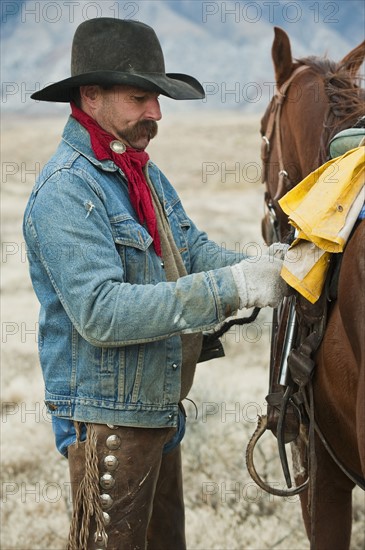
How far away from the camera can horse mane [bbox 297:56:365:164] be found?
320 cm

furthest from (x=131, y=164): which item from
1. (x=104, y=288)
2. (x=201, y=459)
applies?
(x=201, y=459)

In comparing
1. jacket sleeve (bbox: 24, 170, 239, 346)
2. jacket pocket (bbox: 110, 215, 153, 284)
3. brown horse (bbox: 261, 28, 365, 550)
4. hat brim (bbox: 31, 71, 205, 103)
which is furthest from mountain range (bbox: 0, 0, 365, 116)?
jacket sleeve (bbox: 24, 170, 239, 346)

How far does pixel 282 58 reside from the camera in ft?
12.5

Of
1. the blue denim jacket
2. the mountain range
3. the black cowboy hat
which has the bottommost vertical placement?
the blue denim jacket

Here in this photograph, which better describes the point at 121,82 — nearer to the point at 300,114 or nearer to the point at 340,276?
the point at 340,276

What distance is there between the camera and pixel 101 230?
2.44 meters

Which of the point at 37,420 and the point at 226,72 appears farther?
the point at 226,72

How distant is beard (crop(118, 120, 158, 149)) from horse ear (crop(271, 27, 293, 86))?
1.37 m

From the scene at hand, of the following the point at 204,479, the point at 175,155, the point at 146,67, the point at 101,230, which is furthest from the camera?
the point at 175,155

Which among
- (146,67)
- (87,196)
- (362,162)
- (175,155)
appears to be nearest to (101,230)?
(87,196)

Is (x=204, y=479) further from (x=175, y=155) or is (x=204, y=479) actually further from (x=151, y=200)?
(x=175, y=155)

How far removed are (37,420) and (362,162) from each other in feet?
11.6

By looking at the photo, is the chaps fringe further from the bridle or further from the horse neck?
the bridle

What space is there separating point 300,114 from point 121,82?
53.0 inches
